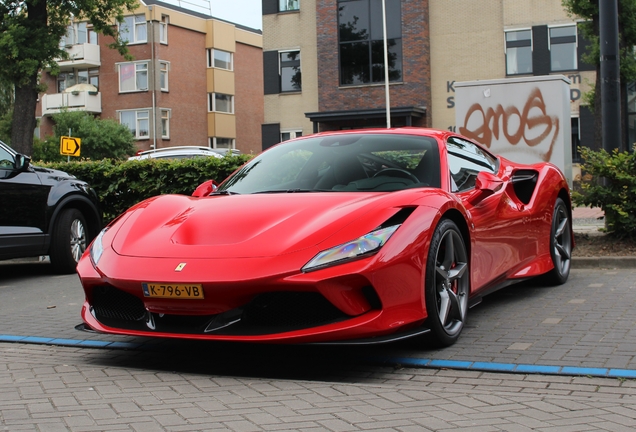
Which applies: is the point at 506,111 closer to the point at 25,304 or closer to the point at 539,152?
the point at 539,152

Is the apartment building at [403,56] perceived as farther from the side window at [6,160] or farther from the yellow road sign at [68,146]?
the side window at [6,160]

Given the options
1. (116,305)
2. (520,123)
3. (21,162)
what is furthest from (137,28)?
(116,305)

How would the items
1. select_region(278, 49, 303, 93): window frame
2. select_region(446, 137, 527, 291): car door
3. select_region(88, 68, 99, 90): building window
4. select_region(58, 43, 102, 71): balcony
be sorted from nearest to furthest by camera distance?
select_region(446, 137, 527, 291): car door → select_region(278, 49, 303, 93): window frame → select_region(58, 43, 102, 71): balcony → select_region(88, 68, 99, 90): building window

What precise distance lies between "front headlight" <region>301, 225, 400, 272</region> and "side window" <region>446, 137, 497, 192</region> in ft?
4.30

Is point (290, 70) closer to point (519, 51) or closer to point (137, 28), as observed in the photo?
point (519, 51)

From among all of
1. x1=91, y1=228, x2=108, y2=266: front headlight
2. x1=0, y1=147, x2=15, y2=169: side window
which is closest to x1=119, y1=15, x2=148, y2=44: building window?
x1=0, y1=147, x2=15, y2=169: side window

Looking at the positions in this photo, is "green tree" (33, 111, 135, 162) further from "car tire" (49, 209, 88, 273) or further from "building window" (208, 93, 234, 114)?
"car tire" (49, 209, 88, 273)

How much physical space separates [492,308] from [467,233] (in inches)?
54.6

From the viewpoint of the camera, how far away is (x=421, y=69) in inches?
1318

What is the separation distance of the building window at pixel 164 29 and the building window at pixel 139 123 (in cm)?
447

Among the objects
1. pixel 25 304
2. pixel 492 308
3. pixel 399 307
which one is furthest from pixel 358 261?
pixel 25 304

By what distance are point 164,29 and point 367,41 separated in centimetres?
2062

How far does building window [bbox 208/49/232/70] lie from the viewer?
181ft

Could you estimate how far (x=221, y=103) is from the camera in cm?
5569
